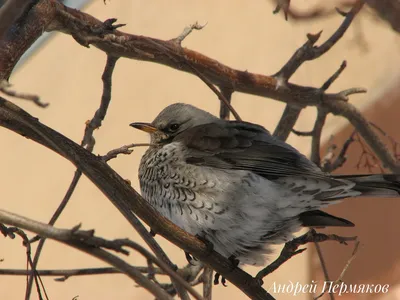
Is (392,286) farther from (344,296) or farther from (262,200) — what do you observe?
(262,200)

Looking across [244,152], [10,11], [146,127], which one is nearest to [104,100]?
[146,127]

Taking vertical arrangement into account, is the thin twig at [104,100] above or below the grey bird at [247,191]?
above

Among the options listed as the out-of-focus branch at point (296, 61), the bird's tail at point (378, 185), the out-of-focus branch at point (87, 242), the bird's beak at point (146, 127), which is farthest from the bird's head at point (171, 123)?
the out-of-focus branch at point (87, 242)

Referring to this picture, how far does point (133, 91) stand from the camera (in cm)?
647

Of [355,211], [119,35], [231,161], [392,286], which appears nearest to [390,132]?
[355,211]

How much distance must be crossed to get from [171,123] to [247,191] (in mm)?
922

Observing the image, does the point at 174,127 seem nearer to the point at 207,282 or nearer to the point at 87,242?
the point at 207,282

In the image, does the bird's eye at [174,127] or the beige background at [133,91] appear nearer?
the bird's eye at [174,127]

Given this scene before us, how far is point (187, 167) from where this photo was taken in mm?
3330

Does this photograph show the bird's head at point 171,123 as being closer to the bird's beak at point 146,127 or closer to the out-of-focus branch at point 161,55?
the bird's beak at point 146,127

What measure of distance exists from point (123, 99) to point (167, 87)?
1.74 ft

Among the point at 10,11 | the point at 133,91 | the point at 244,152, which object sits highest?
the point at 133,91

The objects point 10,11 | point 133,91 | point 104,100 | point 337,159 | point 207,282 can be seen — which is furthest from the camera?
point 133,91

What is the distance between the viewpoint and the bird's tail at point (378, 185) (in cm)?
296
